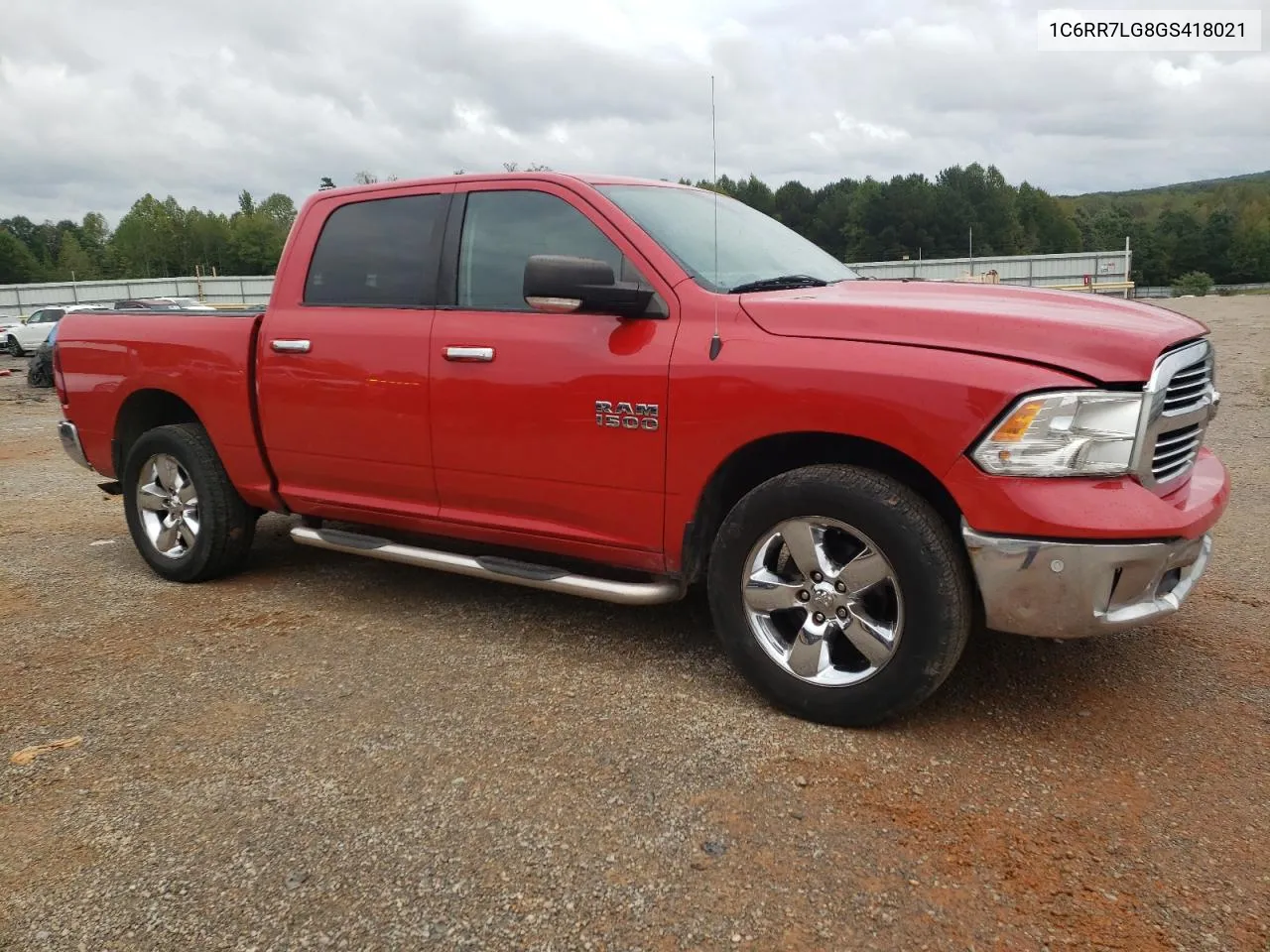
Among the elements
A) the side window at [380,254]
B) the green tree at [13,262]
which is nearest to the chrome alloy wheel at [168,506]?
the side window at [380,254]

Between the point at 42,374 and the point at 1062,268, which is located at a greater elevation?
the point at 1062,268

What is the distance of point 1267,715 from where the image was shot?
3135mm

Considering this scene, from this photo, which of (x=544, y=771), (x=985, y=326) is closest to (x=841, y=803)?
(x=544, y=771)

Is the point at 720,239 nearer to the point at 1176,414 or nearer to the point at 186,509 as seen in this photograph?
the point at 1176,414

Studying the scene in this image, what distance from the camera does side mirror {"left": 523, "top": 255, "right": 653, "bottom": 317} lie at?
325 centimetres

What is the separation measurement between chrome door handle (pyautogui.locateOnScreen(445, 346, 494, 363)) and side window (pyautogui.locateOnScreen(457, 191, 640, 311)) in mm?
188

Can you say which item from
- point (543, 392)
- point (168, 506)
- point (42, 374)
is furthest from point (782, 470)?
point (42, 374)

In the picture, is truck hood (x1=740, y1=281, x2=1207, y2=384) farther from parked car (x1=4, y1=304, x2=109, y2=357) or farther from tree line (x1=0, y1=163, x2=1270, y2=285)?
tree line (x1=0, y1=163, x2=1270, y2=285)

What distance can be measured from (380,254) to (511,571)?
1534 millimetres

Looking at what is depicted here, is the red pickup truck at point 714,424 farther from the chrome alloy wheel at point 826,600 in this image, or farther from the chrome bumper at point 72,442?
the chrome bumper at point 72,442

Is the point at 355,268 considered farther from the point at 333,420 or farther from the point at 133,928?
the point at 133,928

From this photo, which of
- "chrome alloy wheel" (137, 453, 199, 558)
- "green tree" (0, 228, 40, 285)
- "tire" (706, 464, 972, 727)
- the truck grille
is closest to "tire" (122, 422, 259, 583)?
"chrome alloy wheel" (137, 453, 199, 558)

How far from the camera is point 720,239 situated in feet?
12.6

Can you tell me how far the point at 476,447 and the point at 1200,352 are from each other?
2.56 m
